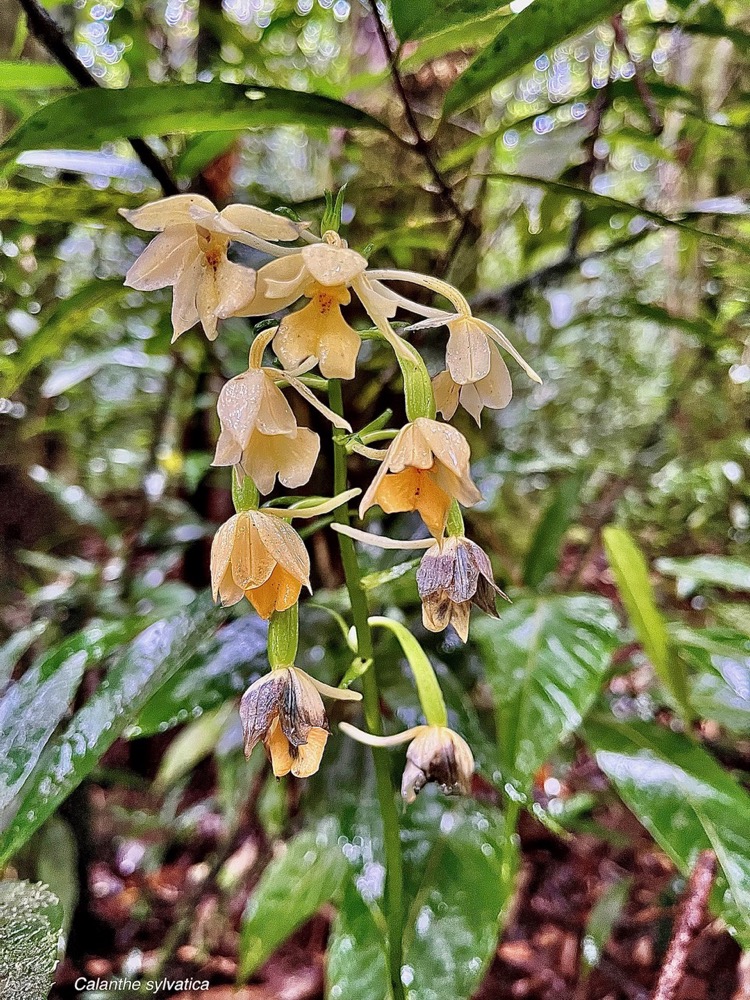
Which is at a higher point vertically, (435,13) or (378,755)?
(435,13)

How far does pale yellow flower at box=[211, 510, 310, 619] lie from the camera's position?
0.97 ft

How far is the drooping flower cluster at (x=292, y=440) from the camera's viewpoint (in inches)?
11.4

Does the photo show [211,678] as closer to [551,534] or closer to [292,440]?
[292,440]

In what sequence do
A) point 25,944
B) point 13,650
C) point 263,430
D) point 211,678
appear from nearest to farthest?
point 263,430 → point 25,944 → point 211,678 → point 13,650

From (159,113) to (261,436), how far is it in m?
0.21

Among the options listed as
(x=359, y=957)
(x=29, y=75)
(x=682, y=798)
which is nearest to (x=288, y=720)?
(x=359, y=957)

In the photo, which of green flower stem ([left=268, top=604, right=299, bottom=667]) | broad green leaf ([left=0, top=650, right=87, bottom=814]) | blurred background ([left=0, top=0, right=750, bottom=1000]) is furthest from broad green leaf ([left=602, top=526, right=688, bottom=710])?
broad green leaf ([left=0, top=650, right=87, bottom=814])

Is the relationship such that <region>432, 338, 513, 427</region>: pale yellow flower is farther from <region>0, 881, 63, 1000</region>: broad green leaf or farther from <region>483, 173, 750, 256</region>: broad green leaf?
<region>0, 881, 63, 1000</region>: broad green leaf

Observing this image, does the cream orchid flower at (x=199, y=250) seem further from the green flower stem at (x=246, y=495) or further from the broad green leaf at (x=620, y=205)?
the broad green leaf at (x=620, y=205)

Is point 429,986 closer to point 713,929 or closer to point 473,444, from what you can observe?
point 713,929

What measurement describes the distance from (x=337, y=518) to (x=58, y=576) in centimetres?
101

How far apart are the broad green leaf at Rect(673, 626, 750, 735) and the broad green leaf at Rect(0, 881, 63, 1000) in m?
0.58

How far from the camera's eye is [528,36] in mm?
388

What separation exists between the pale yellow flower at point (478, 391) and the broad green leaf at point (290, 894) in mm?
400
